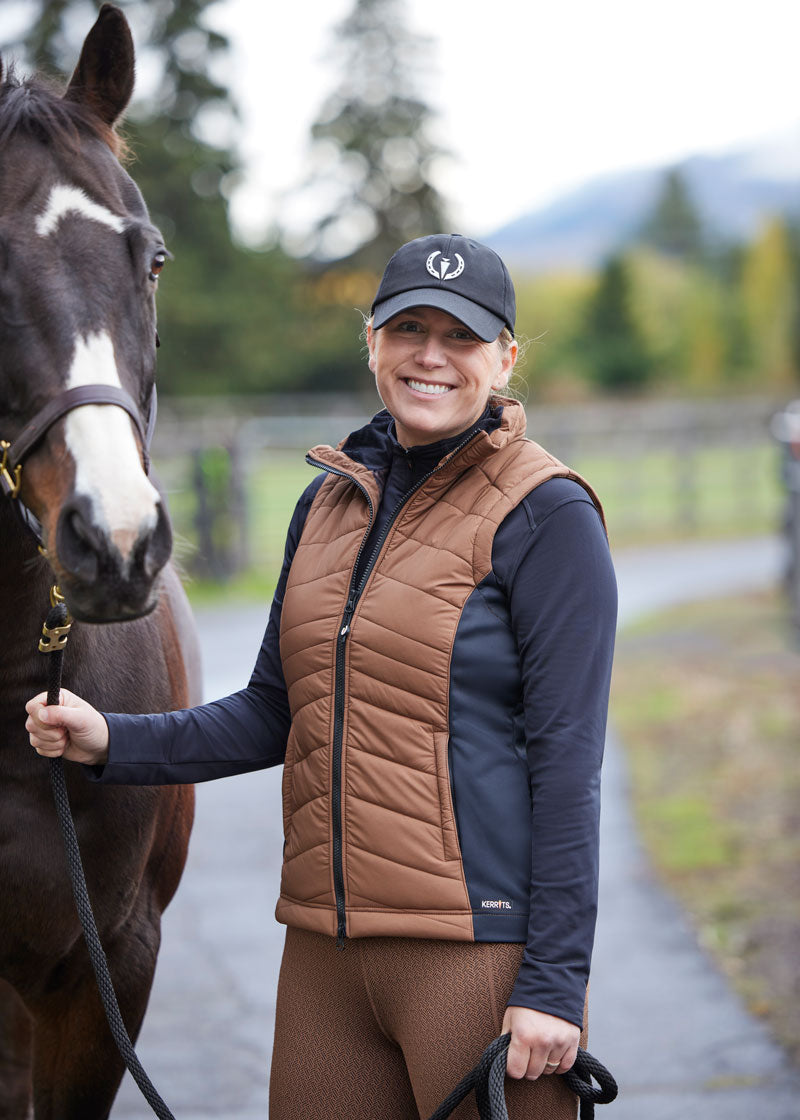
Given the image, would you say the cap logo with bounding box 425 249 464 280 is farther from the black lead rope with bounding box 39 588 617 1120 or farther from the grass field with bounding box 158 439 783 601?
the grass field with bounding box 158 439 783 601

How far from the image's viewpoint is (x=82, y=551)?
67.3 inches

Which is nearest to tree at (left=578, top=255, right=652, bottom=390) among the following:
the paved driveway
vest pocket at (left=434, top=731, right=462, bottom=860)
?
the paved driveway

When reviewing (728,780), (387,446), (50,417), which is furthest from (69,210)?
(728,780)

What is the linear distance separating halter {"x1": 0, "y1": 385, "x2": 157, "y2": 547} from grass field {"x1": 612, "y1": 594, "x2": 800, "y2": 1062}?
110 inches

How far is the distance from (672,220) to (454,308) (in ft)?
273

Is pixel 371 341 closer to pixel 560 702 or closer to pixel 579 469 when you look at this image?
pixel 560 702

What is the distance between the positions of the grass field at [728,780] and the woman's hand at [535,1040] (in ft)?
6.62

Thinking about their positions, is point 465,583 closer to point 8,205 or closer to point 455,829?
point 455,829

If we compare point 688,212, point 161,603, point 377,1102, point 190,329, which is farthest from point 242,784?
point 688,212

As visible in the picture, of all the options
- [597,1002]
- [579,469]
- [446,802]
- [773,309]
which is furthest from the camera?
[773,309]

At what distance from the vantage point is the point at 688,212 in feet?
265

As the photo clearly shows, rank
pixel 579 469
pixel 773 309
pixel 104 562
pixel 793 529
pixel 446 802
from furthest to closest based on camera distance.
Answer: pixel 773 309 < pixel 579 469 < pixel 793 529 < pixel 446 802 < pixel 104 562

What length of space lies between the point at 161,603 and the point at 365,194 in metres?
42.5

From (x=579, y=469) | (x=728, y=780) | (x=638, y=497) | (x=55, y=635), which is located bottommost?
(x=728, y=780)
